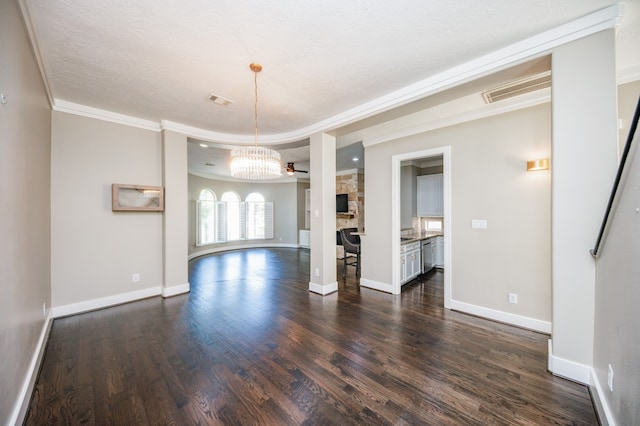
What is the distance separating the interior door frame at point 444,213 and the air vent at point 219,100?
262 centimetres

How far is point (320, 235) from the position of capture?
4004 millimetres

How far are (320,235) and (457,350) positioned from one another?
235 centimetres

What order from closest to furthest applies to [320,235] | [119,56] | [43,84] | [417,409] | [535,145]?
[417,409] → [119,56] → [43,84] → [535,145] → [320,235]

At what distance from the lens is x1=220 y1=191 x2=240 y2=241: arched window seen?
881cm

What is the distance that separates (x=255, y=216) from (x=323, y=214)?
603cm

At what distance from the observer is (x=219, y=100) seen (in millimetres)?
3027

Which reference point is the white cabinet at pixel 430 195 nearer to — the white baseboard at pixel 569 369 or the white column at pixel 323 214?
the white column at pixel 323 214

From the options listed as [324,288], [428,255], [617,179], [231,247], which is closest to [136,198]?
[324,288]

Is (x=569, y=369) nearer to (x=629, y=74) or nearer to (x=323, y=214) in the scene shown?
(x=629, y=74)

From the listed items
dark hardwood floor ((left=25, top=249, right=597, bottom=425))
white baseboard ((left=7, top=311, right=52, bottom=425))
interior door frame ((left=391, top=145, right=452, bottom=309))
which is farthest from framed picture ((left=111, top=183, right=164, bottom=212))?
interior door frame ((left=391, top=145, right=452, bottom=309))

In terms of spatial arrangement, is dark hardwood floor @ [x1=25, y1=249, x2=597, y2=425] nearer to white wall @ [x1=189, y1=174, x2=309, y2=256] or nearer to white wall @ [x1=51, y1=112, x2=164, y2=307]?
white wall @ [x1=51, y1=112, x2=164, y2=307]

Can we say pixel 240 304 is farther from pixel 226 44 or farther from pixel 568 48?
pixel 568 48

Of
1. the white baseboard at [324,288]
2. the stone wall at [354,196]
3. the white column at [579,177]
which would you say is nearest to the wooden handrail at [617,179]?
the white column at [579,177]

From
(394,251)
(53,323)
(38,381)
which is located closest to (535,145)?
(394,251)
